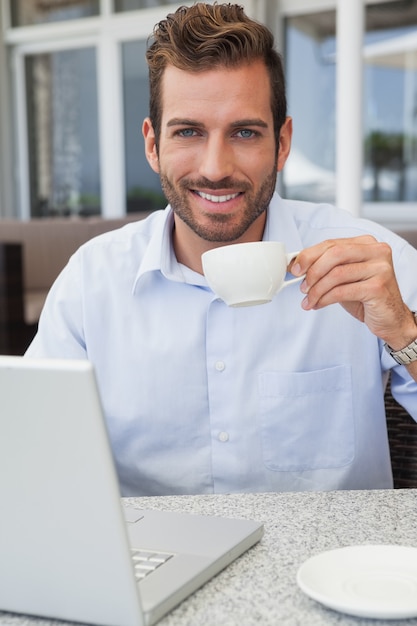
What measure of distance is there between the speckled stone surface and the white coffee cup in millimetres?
250

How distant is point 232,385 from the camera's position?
135 centimetres

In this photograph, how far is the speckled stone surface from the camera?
73 cm

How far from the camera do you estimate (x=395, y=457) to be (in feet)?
4.72

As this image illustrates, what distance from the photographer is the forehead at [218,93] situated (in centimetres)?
134

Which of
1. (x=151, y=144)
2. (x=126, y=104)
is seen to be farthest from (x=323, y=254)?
(x=126, y=104)

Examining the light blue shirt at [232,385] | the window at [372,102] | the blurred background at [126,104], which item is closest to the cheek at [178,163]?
the light blue shirt at [232,385]

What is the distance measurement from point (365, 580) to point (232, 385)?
0.59 m

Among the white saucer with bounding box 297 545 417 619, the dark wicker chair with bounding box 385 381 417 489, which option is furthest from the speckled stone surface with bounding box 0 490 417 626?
the dark wicker chair with bounding box 385 381 417 489

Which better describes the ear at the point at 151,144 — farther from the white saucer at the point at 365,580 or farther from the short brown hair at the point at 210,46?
the white saucer at the point at 365,580

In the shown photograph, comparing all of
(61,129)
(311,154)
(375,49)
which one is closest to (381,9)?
(375,49)

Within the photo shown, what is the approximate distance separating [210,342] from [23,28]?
727cm

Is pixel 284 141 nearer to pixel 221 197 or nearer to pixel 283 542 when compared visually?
pixel 221 197

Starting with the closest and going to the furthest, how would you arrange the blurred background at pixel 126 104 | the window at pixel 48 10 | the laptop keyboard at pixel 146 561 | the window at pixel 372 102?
the laptop keyboard at pixel 146 561 < the window at pixel 372 102 < the blurred background at pixel 126 104 < the window at pixel 48 10

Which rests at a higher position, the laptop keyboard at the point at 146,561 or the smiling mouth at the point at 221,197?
the smiling mouth at the point at 221,197
